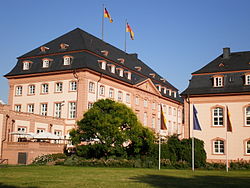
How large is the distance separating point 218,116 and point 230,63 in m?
6.86

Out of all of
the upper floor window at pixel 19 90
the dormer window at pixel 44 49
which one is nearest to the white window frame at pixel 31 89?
the upper floor window at pixel 19 90

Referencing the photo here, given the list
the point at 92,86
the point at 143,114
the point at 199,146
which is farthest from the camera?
the point at 143,114

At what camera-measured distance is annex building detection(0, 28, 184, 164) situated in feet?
140

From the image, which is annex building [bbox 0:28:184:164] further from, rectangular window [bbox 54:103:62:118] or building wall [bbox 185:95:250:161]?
building wall [bbox 185:95:250:161]

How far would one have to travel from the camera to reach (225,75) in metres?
39.3

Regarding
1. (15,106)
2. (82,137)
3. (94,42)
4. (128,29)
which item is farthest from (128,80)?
(82,137)

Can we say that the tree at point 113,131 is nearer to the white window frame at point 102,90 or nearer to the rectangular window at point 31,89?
the white window frame at point 102,90

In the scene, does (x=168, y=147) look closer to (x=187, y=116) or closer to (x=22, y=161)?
(x=187, y=116)

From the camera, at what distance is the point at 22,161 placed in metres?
36.2

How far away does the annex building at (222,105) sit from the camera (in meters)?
36.8

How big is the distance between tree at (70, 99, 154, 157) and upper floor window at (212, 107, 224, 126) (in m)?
8.02

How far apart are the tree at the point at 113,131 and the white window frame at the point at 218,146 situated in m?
7.68

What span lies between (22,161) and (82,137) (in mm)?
7261

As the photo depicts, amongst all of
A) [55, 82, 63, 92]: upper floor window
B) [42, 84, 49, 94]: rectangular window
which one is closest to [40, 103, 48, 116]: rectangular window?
[42, 84, 49, 94]: rectangular window
